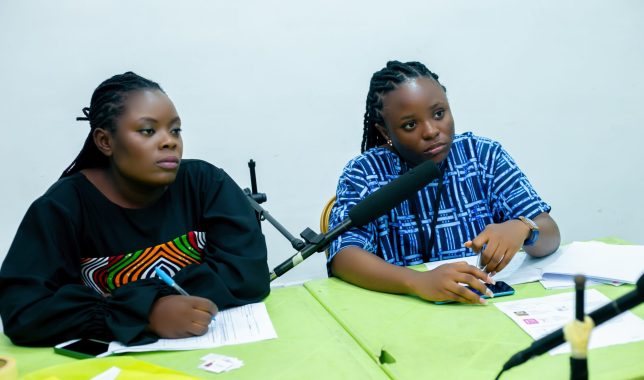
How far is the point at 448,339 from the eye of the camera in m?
1.12

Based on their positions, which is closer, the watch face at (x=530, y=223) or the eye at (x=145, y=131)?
the eye at (x=145, y=131)

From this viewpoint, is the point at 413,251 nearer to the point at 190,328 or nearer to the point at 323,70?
the point at 190,328

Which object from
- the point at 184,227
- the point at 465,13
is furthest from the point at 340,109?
the point at 184,227

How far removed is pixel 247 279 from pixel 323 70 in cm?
147

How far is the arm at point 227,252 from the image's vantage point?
1328mm

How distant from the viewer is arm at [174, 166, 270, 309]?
52.3 inches

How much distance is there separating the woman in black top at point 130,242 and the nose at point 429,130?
1.63 ft

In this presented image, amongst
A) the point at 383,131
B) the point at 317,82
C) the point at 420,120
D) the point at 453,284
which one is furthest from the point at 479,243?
the point at 317,82

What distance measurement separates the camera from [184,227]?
4.75ft

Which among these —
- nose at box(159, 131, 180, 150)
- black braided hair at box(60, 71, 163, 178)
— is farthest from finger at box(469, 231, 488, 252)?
black braided hair at box(60, 71, 163, 178)

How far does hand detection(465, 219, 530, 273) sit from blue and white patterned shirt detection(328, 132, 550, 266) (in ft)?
0.80

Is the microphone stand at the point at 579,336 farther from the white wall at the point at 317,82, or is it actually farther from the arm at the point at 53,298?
the white wall at the point at 317,82

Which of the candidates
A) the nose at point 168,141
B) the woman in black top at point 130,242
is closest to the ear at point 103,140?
the woman in black top at point 130,242

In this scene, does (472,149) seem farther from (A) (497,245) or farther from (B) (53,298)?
(B) (53,298)
